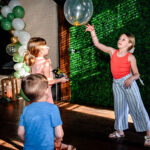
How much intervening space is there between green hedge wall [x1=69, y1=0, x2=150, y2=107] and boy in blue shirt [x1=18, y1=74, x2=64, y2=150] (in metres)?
2.91

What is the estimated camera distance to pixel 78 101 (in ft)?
14.6

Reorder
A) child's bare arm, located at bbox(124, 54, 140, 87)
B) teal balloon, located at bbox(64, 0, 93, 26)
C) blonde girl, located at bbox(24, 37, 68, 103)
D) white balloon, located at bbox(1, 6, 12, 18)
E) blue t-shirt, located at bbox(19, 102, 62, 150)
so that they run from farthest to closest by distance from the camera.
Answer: white balloon, located at bbox(1, 6, 12, 18), teal balloon, located at bbox(64, 0, 93, 26), child's bare arm, located at bbox(124, 54, 140, 87), blonde girl, located at bbox(24, 37, 68, 103), blue t-shirt, located at bbox(19, 102, 62, 150)

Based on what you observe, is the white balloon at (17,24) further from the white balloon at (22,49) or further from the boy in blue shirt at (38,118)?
the boy in blue shirt at (38,118)

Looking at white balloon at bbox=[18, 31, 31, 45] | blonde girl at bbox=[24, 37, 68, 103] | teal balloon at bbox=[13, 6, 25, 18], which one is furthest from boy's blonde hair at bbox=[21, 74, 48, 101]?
teal balloon at bbox=[13, 6, 25, 18]

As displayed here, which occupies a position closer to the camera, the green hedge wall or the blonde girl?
the blonde girl

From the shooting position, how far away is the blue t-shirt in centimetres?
114

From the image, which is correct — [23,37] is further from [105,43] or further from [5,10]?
[105,43]

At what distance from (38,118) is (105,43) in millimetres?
3100

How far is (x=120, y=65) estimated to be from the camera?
225cm

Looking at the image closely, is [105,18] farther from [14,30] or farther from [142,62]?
[14,30]

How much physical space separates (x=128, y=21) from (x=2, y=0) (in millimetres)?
2918

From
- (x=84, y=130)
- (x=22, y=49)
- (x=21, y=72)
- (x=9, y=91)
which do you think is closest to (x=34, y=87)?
(x=84, y=130)

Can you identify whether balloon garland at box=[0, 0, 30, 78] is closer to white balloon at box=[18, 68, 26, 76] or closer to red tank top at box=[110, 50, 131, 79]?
white balloon at box=[18, 68, 26, 76]

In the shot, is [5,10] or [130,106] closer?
[130,106]
